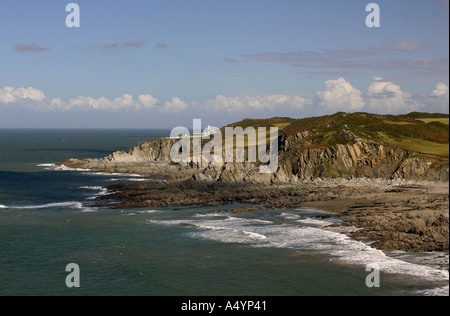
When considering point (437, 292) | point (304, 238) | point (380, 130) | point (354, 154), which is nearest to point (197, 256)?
point (304, 238)

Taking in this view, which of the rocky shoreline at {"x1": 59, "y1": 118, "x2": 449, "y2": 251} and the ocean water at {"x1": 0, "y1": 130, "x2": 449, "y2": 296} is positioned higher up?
the rocky shoreline at {"x1": 59, "y1": 118, "x2": 449, "y2": 251}

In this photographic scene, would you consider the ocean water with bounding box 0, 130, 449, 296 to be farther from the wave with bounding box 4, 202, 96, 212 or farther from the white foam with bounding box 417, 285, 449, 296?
the wave with bounding box 4, 202, 96, 212

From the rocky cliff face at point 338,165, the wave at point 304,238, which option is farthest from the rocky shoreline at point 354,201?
the rocky cliff face at point 338,165

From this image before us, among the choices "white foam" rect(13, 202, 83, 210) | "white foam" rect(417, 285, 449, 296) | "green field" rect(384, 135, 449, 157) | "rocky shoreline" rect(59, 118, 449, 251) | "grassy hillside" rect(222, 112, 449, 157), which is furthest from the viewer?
"grassy hillside" rect(222, 112, 449, 157)

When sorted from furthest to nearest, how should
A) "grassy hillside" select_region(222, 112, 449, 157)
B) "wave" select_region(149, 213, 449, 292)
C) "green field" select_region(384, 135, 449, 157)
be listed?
1. "grassy hillside" select_region(222, 112, 449, 157)
2. "green field" select_region(384, 135, 449, 157)
3. "wave" select_region(149, 213, 449, 292)

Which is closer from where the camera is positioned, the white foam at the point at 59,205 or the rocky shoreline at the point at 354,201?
the rocky shoreline at the point at 354,201

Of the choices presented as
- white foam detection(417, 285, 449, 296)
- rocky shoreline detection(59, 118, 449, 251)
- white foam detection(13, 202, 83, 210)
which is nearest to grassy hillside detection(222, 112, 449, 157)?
rocky shoreline detection(59, 118, 449, 251)

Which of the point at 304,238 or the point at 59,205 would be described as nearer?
the point at 304,238

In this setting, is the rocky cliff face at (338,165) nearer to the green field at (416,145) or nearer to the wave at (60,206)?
the green field at (416,145)

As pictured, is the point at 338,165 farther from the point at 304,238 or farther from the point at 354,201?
the point at 304,238
